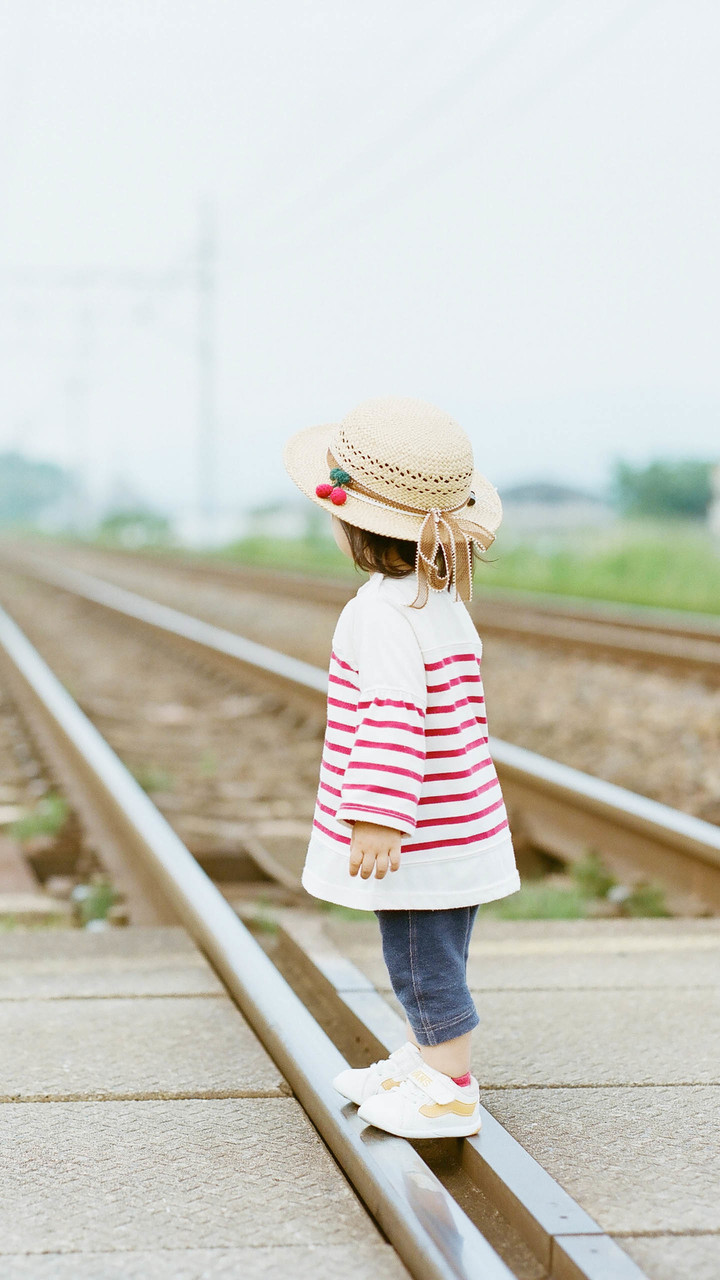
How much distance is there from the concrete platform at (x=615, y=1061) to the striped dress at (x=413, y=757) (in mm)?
428

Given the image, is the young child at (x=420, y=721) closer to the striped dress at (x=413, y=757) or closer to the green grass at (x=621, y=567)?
the striped dress at (x=413, y=757)

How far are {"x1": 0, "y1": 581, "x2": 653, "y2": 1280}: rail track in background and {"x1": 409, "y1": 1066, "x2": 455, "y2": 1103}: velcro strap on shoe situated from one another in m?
0.08

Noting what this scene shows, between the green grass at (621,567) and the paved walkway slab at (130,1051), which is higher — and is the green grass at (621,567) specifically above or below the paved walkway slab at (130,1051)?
below

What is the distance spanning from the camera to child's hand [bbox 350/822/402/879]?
2111 mm

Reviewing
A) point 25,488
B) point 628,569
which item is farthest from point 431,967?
point 25,488

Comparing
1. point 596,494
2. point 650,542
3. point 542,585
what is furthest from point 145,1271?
point 596,494

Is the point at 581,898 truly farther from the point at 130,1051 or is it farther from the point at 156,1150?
the point at 156,1150

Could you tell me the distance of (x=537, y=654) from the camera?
1088 cm

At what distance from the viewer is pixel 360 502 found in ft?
7.45

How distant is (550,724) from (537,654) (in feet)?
10.4

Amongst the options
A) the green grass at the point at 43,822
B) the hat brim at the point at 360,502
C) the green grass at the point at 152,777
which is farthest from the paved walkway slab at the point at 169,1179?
the green grass at the point at 152,777

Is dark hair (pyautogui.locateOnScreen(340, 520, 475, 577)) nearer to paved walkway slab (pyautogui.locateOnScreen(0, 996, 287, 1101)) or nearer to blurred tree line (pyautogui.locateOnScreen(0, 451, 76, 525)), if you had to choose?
paved walkway slab (pyautogui.locateOnScreen(0, 996, 287, 1101))

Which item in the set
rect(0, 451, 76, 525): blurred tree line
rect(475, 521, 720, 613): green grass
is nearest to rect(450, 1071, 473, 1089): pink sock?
rect(475, 521, 720, 613): green grass

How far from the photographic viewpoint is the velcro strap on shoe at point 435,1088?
2.27m
